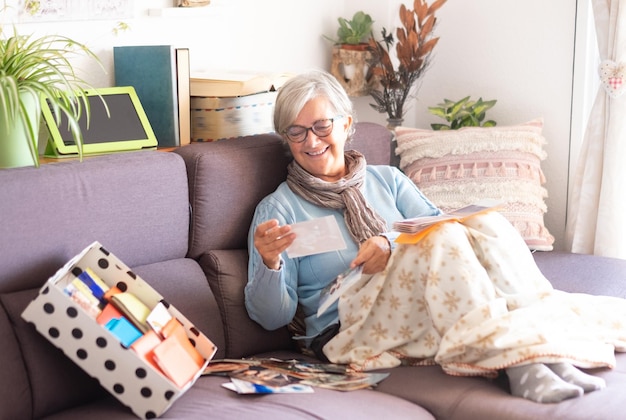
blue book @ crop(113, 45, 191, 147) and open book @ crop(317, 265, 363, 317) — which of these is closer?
open book @ crop(317, 265, 363, 317)

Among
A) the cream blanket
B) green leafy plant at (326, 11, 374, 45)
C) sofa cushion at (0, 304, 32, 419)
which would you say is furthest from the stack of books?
sofa cushion at (0, 304, 32, 419)

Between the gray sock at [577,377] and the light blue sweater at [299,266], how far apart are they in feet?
1.85

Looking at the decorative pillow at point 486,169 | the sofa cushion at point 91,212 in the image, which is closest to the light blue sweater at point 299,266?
the sofa cushion at point 91,212

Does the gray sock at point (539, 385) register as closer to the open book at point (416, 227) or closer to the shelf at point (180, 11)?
the open book at point (416, 227)

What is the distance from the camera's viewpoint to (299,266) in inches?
101

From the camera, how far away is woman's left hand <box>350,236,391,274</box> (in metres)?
2.40

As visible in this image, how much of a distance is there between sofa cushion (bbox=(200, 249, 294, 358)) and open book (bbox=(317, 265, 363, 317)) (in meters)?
0.19

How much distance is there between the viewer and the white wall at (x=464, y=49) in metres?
3.25

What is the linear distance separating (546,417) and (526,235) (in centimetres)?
125

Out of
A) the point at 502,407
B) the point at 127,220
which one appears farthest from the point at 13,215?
the point at 502,407

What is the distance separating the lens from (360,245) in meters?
2.56

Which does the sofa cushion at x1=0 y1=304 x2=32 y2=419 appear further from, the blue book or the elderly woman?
the blue book

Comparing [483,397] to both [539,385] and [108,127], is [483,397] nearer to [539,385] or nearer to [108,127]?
[539,385]

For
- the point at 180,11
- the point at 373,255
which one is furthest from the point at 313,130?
the point at 180,11
